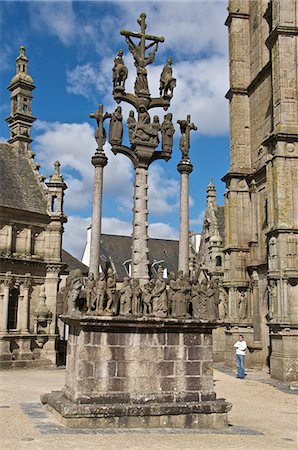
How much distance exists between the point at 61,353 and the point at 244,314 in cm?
905

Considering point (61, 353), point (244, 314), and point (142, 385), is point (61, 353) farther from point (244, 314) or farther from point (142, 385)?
point (142, 385)

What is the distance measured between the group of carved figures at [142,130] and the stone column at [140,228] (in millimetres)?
701

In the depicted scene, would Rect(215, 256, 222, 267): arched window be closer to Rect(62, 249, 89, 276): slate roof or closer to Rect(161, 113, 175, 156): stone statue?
Rect(62, 249, 89, 276): slate roof

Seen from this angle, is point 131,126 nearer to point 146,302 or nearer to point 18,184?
point 146,302

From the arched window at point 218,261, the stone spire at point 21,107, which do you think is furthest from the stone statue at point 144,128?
the arched window at point 218,261

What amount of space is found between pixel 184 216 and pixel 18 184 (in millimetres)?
15065

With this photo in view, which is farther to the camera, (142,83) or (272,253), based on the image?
(272,253)

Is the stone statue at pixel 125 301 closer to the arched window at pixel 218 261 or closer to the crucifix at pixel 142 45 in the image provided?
the crucifix at pixel 142 45

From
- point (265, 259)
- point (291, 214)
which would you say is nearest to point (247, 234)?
point (265, 259)

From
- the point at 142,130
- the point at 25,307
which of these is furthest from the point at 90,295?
the point at 25,307

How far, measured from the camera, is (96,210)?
12008 mm

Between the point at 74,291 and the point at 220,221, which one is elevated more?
the point at 220,221

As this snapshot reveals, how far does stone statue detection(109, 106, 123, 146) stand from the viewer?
12094 millimetres

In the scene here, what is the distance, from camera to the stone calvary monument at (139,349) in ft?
32.4
